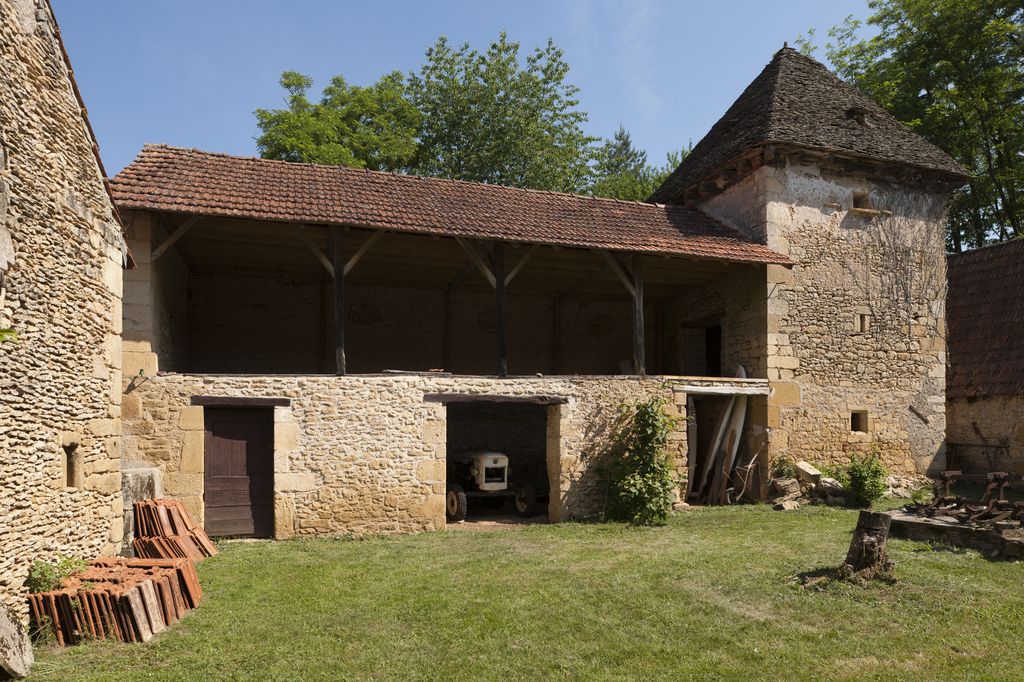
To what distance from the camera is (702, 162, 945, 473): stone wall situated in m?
11.5

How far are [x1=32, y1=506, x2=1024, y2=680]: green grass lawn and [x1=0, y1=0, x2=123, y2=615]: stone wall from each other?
113 centimetres

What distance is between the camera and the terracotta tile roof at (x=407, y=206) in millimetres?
8766

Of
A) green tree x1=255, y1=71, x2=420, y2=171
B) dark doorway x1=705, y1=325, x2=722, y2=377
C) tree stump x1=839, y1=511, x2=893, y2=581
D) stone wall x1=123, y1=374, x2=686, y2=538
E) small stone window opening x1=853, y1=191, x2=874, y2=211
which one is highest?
green tree x1=255, y1=71, x2=420, y2=171

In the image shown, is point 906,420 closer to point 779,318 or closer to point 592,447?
point 779,318

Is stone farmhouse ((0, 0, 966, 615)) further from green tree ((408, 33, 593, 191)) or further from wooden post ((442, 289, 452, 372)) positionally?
green tree ((408, 33, 593, 191))

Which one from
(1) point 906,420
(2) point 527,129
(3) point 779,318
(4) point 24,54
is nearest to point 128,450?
(4) point 24,54

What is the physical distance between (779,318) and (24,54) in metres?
10.3

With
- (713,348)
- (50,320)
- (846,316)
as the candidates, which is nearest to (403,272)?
(713,348)

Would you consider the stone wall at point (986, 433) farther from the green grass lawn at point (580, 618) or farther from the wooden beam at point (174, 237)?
the wooden beam at point (174, 237)

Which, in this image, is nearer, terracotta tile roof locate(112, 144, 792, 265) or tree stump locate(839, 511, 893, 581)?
tree stump locate(839, 511, 893, 581)

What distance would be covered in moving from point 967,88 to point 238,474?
68.8ft

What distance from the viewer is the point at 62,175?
232 inches

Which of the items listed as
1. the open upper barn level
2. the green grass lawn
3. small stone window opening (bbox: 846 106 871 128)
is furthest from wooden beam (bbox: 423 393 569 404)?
small stone window opening (bbox: 846 106 871 128)

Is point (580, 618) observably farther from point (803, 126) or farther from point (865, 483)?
point (803, 126)
